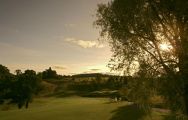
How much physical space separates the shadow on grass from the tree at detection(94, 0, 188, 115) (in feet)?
61.5

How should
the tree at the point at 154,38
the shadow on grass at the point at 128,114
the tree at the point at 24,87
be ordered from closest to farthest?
the tree at the point at 154,38 → the shadow on grass at the point at 128,114 → the tree at the point at 24,87

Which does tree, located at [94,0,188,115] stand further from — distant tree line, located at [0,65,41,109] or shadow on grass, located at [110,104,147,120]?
distant tree line, located at [0,65,41,109]

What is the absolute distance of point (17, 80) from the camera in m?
88.8

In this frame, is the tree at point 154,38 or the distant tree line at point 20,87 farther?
the distant tree line at point 20,87

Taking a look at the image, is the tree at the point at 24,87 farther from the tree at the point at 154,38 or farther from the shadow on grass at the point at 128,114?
the tree at the point at 154,38

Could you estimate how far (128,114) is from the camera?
148 feet

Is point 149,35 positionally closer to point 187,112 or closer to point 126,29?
point 126,29

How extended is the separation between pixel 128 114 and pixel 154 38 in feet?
75.1

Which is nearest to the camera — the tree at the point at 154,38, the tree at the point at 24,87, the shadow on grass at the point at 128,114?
the tree at the point at 154,38

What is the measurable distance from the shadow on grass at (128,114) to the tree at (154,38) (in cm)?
1875

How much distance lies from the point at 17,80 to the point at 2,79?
814 cm

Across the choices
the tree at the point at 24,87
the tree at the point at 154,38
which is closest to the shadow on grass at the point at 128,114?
the tree at the point at 154,38

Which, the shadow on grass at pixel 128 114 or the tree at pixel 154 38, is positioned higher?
the tree at pixel 154 38

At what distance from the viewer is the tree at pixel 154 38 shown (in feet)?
74.9
